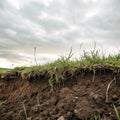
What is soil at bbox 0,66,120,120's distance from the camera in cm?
324

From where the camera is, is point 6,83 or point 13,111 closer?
point 13,111

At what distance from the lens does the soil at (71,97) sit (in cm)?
324

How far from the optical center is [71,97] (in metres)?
3.54

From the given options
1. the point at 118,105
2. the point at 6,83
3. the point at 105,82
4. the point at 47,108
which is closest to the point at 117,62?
the point at 105,82

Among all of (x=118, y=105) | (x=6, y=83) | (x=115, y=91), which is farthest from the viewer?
(x=6, y=83)

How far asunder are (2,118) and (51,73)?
96 centimetres

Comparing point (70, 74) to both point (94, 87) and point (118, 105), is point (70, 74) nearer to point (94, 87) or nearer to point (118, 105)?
point (94, 87)

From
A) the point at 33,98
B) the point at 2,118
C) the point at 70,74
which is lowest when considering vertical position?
the point at 2,118

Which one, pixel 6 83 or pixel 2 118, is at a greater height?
pixel 6 83

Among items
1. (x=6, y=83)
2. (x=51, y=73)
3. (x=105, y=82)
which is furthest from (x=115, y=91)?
(x=6, y=83)

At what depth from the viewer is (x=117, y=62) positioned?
3.91 meters

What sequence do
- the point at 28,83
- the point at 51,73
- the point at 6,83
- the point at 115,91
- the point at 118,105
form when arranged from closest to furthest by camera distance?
the point at 118,105
the point at 115,91
the point at 51,73
the point at 28,83
the point at 6,83

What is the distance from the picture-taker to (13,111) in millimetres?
3953

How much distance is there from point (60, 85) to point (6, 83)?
1.88 metres
